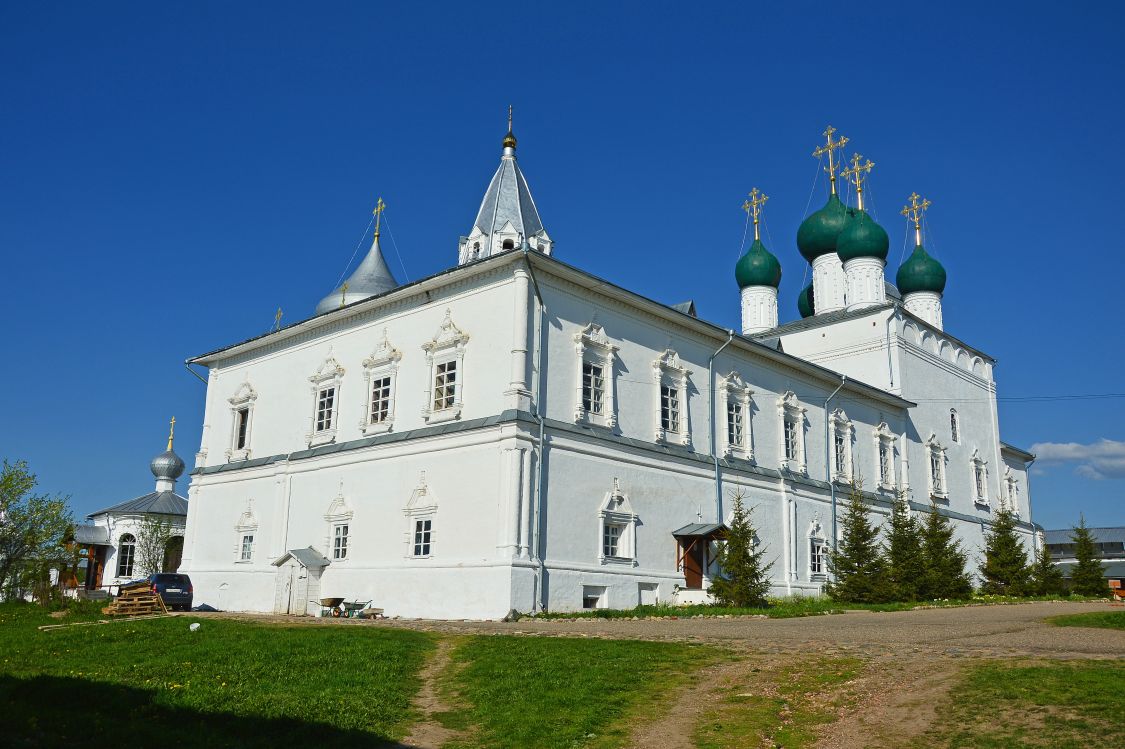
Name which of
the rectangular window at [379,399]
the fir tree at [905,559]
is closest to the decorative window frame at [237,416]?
the rectangular window at [379,399]

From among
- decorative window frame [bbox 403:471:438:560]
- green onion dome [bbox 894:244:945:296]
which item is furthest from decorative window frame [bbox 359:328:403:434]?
green onion dome [bbox 894:244:945:296]

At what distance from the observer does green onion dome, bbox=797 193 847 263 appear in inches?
1379

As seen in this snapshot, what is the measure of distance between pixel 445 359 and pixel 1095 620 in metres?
12.7

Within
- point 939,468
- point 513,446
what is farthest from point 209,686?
point 939,468

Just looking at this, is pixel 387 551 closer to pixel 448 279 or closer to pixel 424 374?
pixel 424 374

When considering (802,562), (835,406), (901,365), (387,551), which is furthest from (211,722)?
(901,365)

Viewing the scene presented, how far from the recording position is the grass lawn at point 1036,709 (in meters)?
6.68

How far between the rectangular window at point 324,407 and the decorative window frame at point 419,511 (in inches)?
170

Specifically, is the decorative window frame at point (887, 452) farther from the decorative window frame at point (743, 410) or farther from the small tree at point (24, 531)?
the small tree at point (24, 531)

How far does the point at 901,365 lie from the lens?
1228 inches

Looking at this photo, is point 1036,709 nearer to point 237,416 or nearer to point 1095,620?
point 1095,620

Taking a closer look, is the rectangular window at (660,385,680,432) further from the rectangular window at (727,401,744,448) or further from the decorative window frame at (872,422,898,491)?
the decorative window frame at (872,422,898,491)

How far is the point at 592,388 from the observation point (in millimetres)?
20469

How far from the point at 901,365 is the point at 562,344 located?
15.8 m
